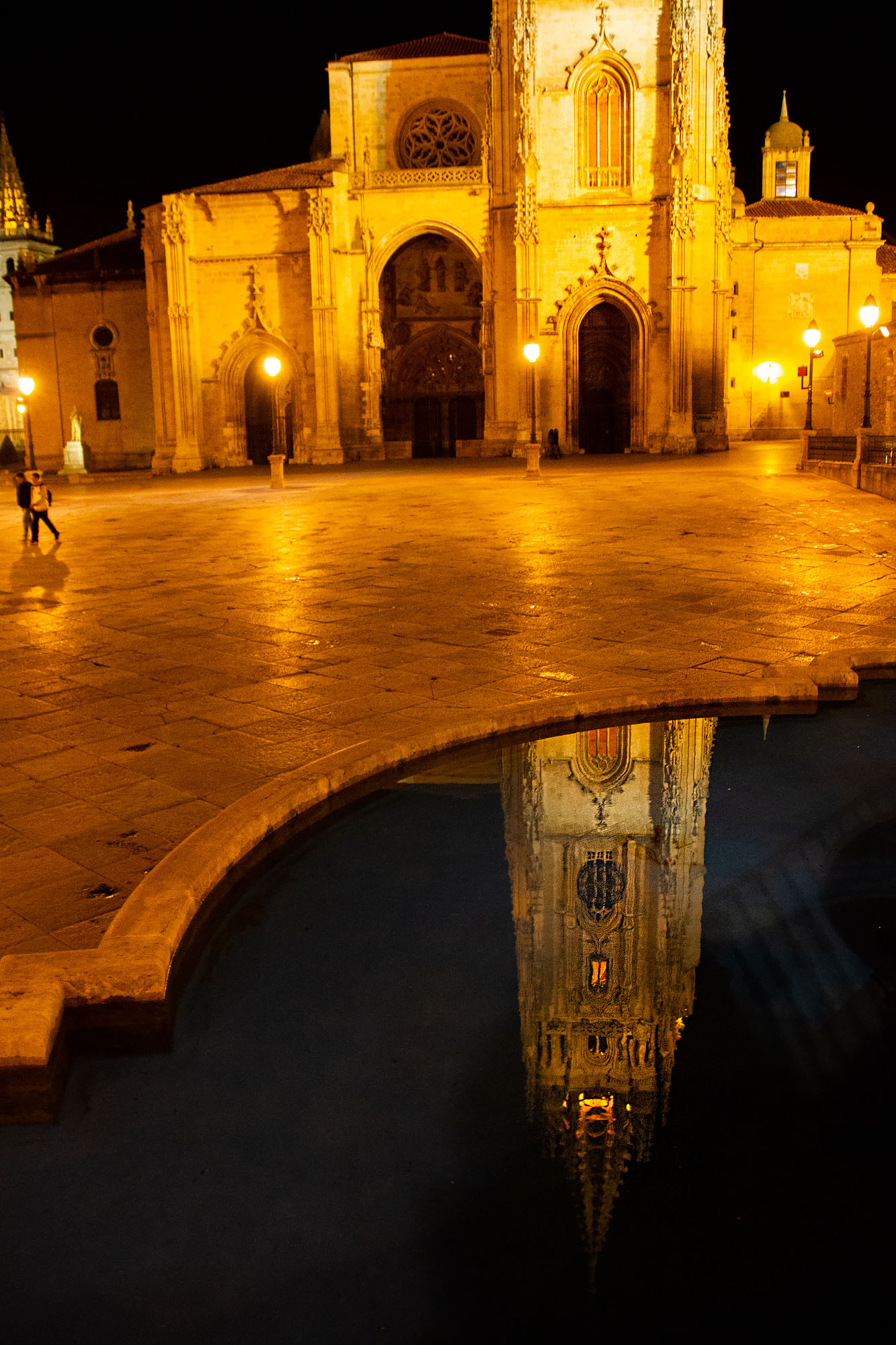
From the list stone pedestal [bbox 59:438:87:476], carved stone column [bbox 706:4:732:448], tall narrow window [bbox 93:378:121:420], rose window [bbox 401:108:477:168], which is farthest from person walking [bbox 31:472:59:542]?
tall narrow window [bbox 93:378:121:420]

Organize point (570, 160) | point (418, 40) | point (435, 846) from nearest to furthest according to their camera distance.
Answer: point (435, 846) < point (570, 160) < point (418, 40)

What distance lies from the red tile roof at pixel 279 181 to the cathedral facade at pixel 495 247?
0.12m

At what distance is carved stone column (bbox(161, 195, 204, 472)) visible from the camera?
36.1 meters

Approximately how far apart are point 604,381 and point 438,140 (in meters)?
10.2

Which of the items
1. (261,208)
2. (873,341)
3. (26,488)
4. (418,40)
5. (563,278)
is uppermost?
(418,40)

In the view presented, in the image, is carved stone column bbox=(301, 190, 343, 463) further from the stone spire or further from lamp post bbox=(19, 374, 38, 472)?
the stone spire

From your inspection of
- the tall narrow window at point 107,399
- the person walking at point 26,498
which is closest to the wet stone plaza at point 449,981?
the person walking at point 26,498

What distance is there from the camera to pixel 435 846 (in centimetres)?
486

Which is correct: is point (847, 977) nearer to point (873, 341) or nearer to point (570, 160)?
point (873, 341)

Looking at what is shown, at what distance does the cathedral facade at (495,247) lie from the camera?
33.6 metres

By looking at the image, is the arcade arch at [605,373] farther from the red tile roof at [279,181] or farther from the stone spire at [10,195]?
the stone spire at [10,195]

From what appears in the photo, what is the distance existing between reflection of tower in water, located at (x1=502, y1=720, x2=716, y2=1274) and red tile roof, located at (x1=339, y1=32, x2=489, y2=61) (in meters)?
38.2

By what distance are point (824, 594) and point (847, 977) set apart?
6381 millimetres

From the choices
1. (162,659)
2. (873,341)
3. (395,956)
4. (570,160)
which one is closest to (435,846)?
(395,956)
